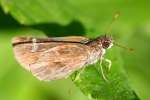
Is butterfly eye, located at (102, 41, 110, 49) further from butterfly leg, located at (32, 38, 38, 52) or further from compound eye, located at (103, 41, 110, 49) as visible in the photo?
butterfly leg, located at (32, 38, 38, 52)

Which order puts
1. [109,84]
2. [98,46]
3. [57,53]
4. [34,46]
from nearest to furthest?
1. [109,84]
2. [34,46]
3. [57,53]
4. [98,46]

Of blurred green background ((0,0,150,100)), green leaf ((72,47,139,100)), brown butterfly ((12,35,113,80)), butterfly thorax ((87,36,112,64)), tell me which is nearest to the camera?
green leaf ((72,47,139,100))

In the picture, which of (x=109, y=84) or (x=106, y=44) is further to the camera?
(x=106, y=44)

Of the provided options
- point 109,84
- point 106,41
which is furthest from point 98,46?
point 109,84

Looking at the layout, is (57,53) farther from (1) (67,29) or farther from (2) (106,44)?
(2) (106,44)

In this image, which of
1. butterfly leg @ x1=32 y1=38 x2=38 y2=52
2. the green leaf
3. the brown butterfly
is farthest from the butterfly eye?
butterfly leg @ x1=32 y1=38 x2=38 y2=52
